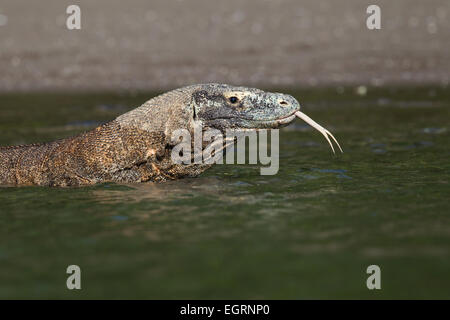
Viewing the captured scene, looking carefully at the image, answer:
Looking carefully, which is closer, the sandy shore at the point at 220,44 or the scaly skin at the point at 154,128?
the scaly skin at the point at 154,128

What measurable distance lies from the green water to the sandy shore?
16908 millimetres

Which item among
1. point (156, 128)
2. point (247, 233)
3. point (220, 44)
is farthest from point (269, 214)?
point (220, 44)

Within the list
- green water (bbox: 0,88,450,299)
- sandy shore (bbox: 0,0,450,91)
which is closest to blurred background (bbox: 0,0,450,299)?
green water (bbox: 0,88,450,299)

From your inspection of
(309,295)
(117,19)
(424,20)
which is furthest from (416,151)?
(117,19)

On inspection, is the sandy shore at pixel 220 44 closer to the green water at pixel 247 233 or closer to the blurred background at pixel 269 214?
the blurred background at pixel 269 214

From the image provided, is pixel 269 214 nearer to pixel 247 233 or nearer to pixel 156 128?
pixel 247 233

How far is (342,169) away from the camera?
32.1 ft

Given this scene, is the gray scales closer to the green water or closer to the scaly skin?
the scaly skin

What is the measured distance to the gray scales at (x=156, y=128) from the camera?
26.5 ft

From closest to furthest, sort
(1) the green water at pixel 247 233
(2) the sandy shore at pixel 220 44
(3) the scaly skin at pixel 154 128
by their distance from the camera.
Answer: (1) the green water at pixel 247 233 < (3) the scaly skin at pixel 154 128 < (2) the sandy shore at pixel 220 44

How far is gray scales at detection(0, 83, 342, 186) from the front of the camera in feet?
26.5

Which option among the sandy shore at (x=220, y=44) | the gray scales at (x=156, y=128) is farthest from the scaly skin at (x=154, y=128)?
the sandy shore at (x=220, y=44)

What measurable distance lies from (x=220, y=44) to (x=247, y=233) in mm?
25082
